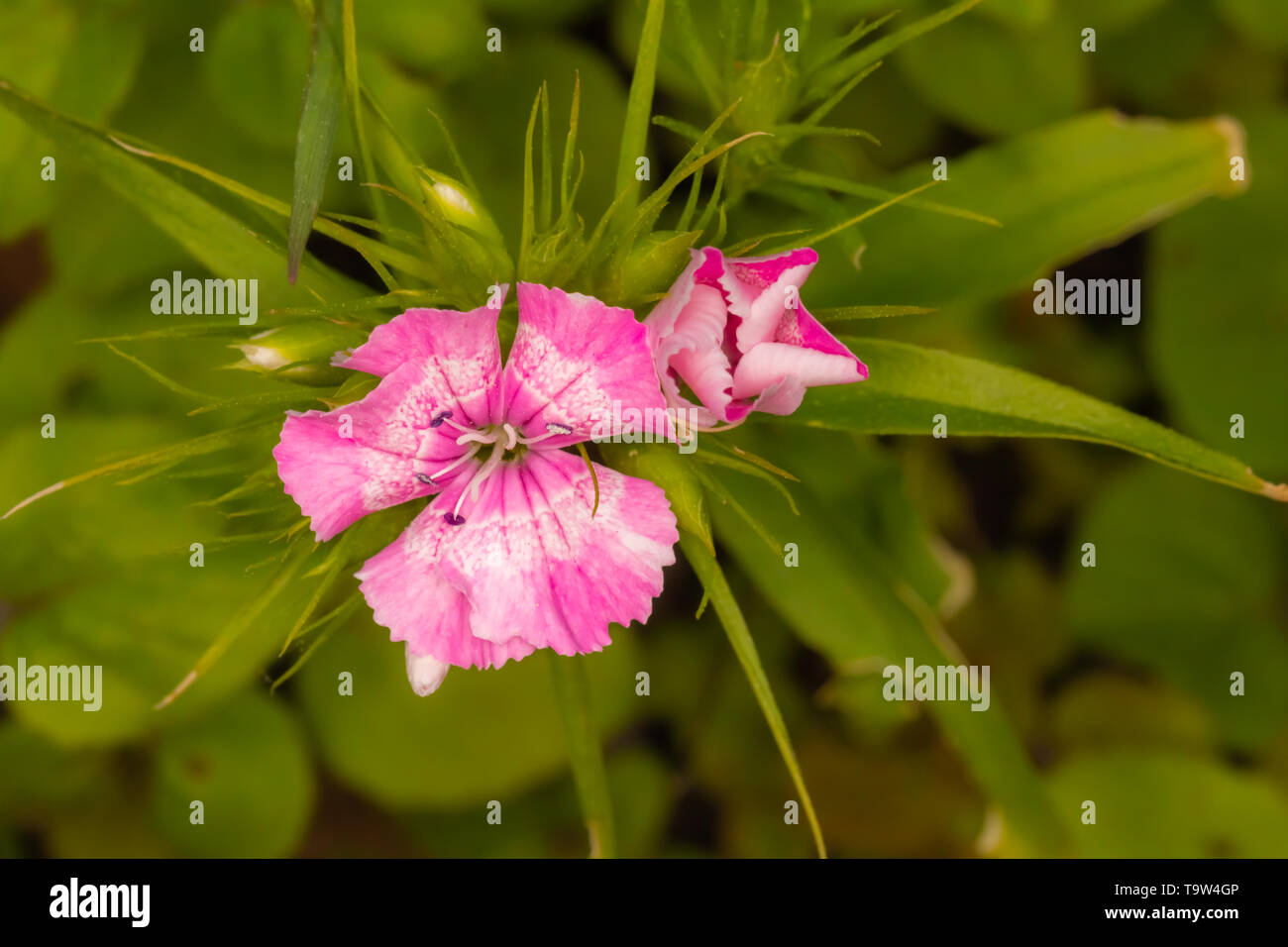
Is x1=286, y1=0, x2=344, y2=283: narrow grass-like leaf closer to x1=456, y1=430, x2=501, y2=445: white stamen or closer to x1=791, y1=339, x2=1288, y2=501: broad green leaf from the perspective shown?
x1=456, y1=430, x2=501, y2=445: white stamen

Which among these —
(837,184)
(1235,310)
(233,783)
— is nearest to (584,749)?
(837,184)

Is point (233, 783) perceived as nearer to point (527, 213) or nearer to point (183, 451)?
point (183, 451)

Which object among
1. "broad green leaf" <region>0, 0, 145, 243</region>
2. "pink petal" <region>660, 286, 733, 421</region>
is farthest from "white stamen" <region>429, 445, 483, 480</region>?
"broad green leaf" <region>0, 0, 145, 243</region>

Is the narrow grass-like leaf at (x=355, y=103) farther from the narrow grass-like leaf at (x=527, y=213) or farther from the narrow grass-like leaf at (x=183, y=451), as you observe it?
the narrow grass-like leaf at (x=183, y=451)

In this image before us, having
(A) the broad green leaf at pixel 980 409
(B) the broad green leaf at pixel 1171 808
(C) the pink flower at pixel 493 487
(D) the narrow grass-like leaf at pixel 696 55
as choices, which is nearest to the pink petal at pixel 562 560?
(C) the pink flower at pixel 493 487
